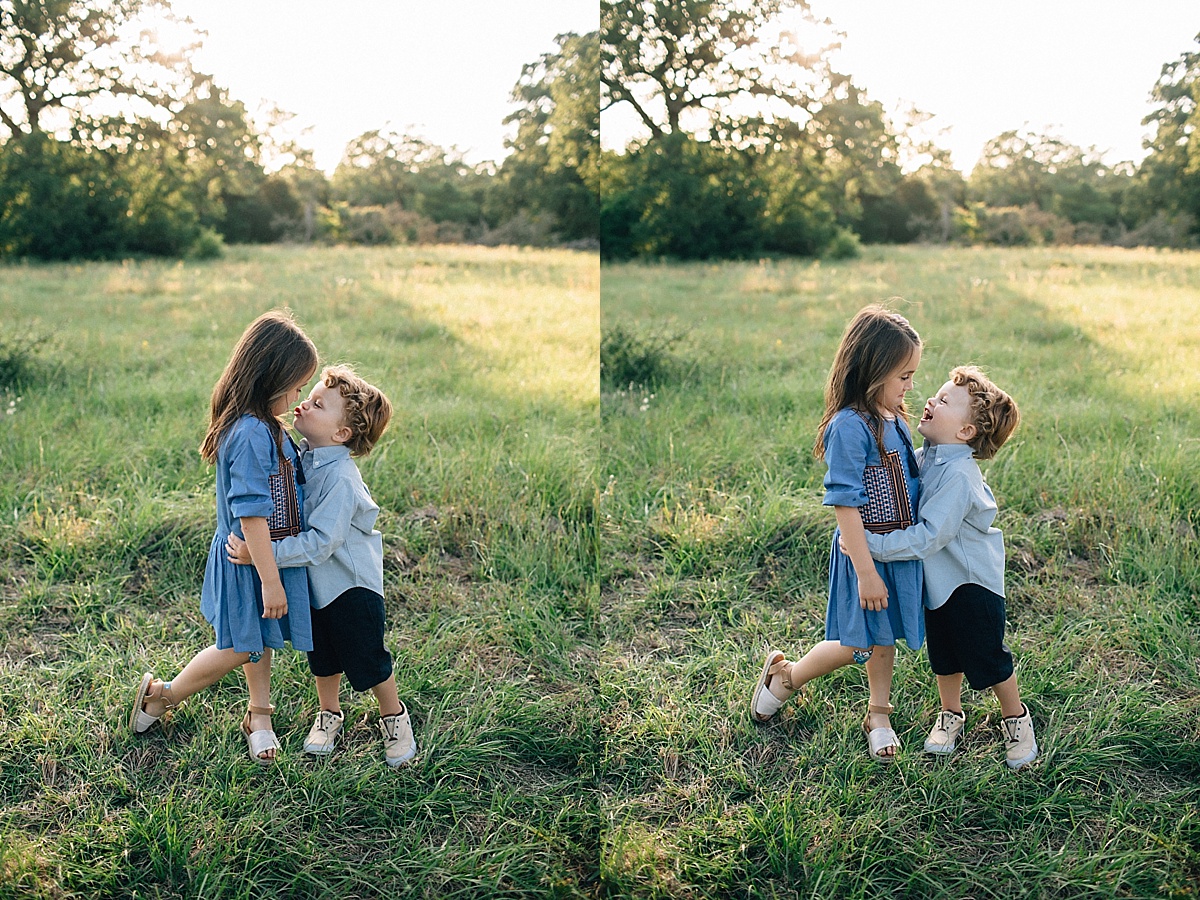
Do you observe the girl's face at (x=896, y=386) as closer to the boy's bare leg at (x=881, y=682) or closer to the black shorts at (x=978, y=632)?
the black shorts at (x=978, y=632)

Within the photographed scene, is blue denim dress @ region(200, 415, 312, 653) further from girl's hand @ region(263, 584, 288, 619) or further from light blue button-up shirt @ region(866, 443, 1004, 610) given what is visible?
light blue button-up shirt @ region(866, 443, 1004, 610)

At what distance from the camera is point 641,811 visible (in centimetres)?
231

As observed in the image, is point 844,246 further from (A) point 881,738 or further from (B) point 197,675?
(B) point 197,675

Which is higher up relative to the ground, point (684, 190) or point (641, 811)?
point (684, 190)

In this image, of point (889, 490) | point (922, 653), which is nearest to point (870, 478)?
point (889, 490)

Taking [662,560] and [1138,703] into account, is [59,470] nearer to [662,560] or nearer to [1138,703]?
[662,560]

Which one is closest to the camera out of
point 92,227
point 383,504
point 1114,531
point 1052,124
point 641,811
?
point 641,811

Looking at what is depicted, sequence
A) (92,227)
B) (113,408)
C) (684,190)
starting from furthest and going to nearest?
(684,190)
(92,227)
(113,408)

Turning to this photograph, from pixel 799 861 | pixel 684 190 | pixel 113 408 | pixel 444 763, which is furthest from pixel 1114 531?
pixel 684 190

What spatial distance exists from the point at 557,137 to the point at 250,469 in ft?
15.2

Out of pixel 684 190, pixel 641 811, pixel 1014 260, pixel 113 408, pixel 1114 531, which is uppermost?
pixel 684 190

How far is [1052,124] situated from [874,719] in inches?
179

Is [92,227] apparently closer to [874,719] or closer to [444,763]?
[444,763]

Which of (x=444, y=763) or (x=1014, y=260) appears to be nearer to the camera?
(x=444, y=763)
